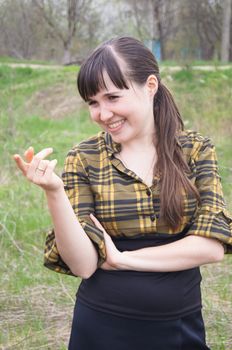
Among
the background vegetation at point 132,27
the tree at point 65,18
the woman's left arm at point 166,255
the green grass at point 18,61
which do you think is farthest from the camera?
the background vegetation at point 132,27

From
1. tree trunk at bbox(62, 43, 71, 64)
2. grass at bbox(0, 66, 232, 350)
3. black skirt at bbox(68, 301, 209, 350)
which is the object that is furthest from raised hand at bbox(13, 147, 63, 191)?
tree trunk at bbox(62, 43, 71, 64)

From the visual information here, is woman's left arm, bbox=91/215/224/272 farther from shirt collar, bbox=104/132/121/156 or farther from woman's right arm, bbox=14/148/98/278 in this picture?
shirt collar, bbox=104/132/121/156

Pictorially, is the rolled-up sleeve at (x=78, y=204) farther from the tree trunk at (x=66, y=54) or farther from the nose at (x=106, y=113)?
the tree trunk at (x=66, y=54)

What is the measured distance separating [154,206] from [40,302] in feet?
5.28

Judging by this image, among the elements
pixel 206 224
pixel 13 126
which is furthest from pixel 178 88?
pixel 206 224

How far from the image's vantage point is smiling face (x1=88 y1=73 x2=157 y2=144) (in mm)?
1562

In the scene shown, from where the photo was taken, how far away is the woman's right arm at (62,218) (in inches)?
53.8

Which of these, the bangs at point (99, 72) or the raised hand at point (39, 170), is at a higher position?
the bangs at point (99, 72)

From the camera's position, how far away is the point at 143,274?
158cm

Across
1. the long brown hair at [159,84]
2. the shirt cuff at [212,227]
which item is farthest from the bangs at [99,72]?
the shirt cuff at [212,227]

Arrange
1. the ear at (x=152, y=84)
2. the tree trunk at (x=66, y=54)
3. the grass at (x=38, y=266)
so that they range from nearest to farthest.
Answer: the ear at (x=152, y=84) → the grass at (x=38, y=266) → the tree trunk at (x=66, y=54)

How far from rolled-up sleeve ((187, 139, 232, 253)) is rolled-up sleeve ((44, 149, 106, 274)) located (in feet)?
0.83

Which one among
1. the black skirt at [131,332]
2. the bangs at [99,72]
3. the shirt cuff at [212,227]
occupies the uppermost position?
the bangs at [99,72]

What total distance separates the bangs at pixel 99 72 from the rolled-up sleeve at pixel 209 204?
302mm
